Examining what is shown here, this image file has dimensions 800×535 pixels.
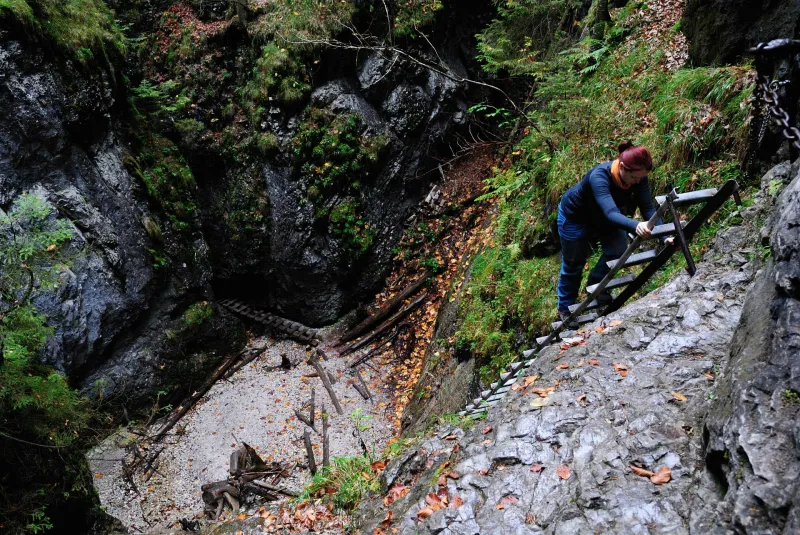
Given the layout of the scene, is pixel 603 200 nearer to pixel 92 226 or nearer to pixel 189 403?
pixel 92 226

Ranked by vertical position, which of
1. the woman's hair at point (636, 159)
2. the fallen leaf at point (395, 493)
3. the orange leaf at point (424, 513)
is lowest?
the fallen leaf at point (395, 493)

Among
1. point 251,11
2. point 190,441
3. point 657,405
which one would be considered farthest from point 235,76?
point 657,405

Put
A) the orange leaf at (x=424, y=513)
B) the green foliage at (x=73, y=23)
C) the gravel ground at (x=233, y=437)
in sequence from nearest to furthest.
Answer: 1. the orange leaf at (x=424, y=513)
2. the green foliage at (x=73, y=23)
3. the gravel ground at (x=233, y=437)

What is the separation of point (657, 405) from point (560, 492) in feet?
3.08

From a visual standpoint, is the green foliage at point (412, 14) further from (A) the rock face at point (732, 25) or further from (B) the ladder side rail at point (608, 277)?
(B) the ladder side rail at point (608, 277)

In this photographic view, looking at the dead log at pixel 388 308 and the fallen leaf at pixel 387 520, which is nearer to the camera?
the fallen leaf at pixel 387 520

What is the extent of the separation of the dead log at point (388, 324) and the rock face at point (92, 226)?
3.99 meters

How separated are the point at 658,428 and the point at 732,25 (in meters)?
5.64

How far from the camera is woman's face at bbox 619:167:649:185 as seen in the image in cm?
385

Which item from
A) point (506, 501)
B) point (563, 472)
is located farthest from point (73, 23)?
point (563, 472)

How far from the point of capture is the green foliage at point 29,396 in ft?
17.4

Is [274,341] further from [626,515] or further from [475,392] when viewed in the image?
[626,515]

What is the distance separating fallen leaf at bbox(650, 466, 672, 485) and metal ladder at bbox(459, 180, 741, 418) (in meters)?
1.90

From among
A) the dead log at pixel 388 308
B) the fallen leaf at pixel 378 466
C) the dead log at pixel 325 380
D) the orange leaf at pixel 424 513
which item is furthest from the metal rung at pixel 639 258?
the dead log at pixel 388 308
